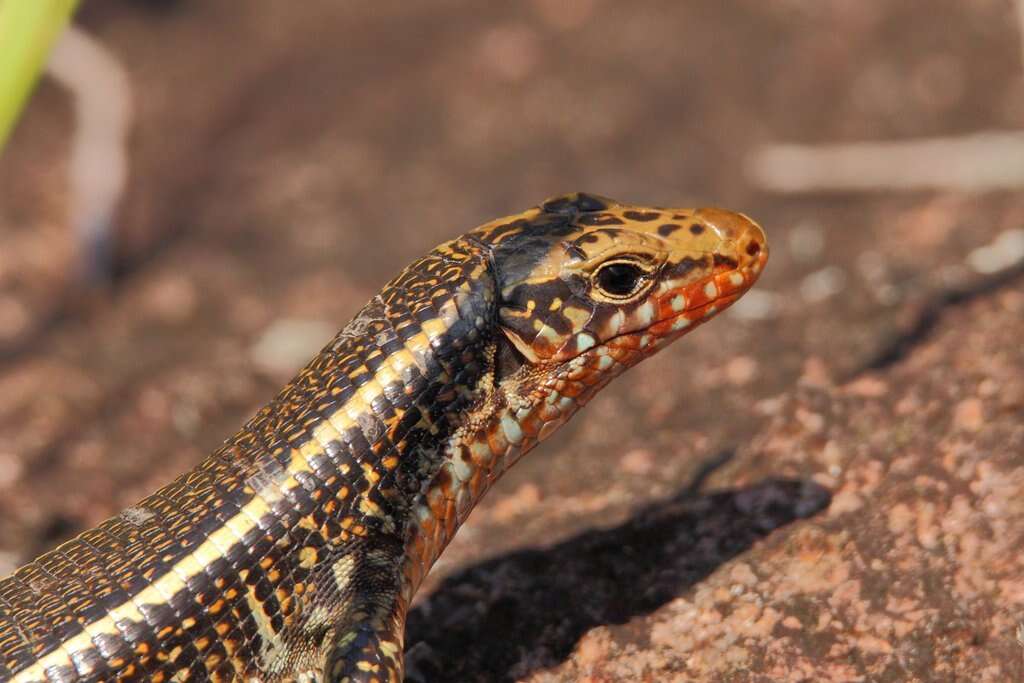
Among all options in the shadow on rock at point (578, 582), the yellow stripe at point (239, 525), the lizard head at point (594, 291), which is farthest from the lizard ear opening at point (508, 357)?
the shadow on rock at point (578, 582)

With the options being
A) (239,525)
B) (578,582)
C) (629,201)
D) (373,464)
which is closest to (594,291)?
(373,464)

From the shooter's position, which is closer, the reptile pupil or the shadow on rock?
the reptile pupil

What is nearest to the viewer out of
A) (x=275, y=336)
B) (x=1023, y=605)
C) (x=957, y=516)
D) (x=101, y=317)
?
(x=1023, y=605)

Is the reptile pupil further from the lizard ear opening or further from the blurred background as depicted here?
the blurred background

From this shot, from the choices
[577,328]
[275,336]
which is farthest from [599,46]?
[577,328]

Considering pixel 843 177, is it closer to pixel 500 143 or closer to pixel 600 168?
pixel 600 168

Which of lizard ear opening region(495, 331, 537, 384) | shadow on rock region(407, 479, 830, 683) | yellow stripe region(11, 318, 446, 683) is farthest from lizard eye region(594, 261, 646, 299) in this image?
shadow on rock region(407, 479, 830, 683)

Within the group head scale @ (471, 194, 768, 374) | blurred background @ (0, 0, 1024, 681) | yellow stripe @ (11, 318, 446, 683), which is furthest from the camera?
blurred background @ (0, 0, 1024, 681)
